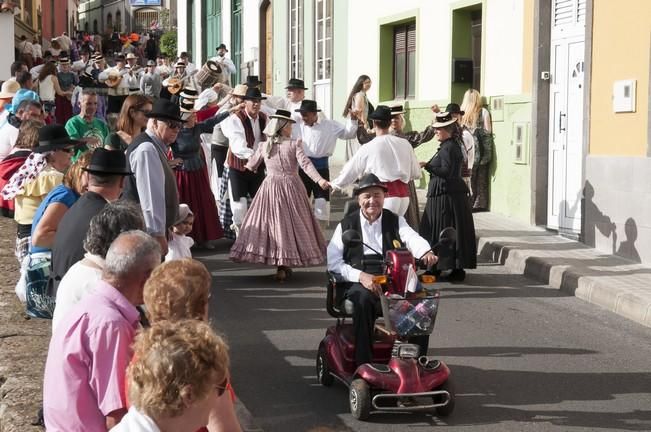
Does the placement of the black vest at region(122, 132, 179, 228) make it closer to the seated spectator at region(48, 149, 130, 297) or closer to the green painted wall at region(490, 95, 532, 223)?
the seated spectator at region(48, 149, 130, 297)

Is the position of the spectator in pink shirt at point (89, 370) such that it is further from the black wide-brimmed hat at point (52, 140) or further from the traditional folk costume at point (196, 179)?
the traditional folk costume at point (196, 179)

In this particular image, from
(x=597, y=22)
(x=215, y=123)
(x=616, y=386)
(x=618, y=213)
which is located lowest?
(x=616, y=386)

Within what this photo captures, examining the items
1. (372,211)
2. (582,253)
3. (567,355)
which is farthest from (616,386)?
(582,253)

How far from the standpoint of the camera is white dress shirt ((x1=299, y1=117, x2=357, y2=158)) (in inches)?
527

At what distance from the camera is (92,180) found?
6.09 m

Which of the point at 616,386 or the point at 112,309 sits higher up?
the point at 112,309

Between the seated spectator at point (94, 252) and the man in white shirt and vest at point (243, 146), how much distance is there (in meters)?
6.80

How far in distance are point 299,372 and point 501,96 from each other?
28.5 ft

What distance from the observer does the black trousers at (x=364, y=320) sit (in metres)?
6.98

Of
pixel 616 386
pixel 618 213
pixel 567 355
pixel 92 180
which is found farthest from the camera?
pixel 618 213

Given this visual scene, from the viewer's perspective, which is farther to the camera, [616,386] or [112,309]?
[616,386]

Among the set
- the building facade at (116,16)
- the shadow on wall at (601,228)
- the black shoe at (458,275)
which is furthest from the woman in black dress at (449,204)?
the building facade at (116,16)

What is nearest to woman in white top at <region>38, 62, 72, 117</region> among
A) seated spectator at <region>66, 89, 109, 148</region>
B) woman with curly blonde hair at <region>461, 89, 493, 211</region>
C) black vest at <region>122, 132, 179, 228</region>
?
woman with curly blonde hair at <region>461, 89, 493, 211</region>

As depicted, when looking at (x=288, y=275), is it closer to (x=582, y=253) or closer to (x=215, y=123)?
(x=215, y=123)
